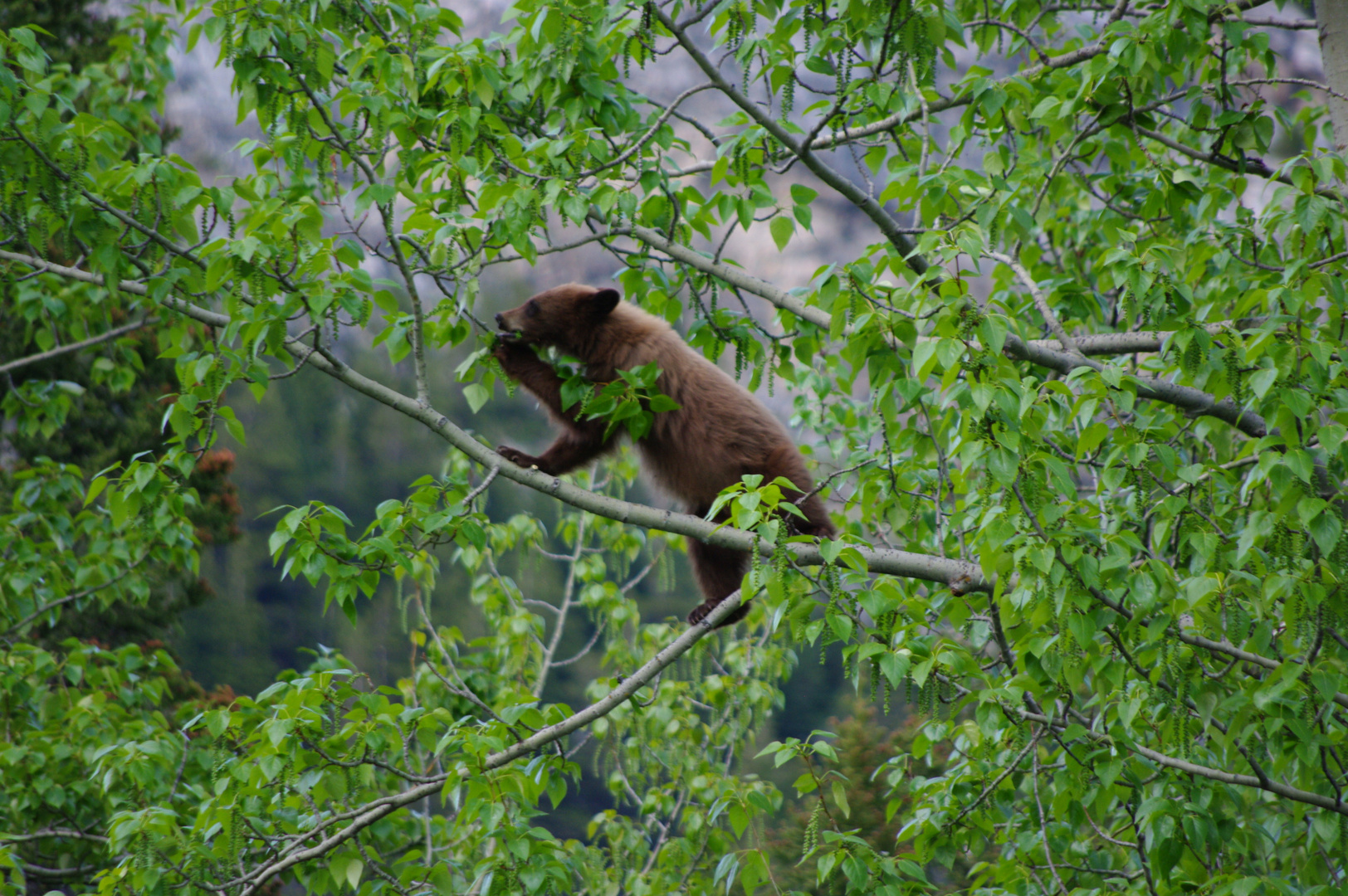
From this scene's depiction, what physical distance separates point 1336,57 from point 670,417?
2.77 m

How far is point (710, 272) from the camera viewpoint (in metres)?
3.51

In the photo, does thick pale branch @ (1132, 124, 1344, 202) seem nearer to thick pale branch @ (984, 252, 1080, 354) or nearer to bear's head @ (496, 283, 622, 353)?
thick pale branch @ (984, 252, 1080, 354)

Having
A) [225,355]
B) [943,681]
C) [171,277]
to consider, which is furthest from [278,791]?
[943,681]

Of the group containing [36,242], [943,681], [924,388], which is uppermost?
[36,242]

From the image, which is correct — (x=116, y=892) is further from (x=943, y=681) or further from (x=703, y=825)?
(x=703, y=825)

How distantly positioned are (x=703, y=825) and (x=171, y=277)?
3.70m

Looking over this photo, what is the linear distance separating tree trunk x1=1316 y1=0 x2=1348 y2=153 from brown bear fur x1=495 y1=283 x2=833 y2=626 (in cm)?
227

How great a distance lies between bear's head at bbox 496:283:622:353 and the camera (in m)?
4.65

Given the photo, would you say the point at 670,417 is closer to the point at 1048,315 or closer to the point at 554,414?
the point at 554,414

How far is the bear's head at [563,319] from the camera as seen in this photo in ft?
15.3

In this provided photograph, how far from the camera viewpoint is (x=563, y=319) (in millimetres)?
4672

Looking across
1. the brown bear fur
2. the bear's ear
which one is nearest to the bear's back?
the brown bear fur

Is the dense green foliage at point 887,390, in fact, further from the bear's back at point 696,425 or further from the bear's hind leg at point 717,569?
the bear's hind leg at point 717,569

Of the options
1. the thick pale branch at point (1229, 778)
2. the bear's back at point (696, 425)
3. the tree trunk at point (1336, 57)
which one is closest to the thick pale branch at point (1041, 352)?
the bear's back at point (696, 425)
